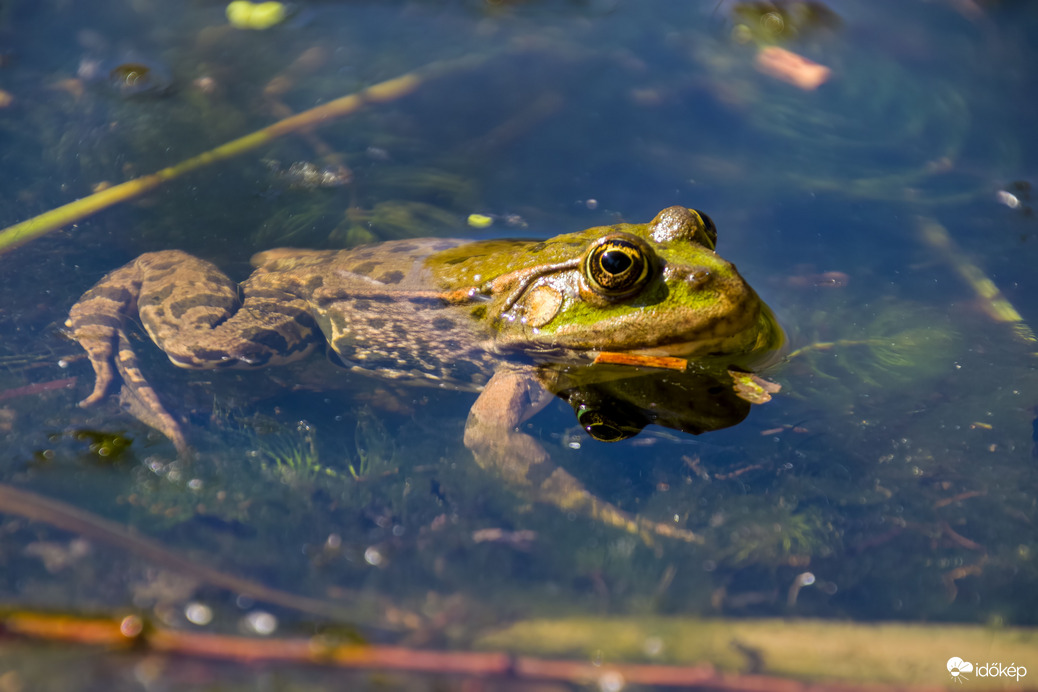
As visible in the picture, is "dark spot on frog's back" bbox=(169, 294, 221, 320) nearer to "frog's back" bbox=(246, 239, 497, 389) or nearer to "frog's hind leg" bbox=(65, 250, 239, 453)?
"frog's hind leg" bbox=(65, 250, 239, 453)

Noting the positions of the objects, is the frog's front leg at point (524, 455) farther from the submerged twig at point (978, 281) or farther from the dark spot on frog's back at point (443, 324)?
the submerged twig at point (978, 281)

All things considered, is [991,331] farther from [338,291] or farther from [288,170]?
[288,170]

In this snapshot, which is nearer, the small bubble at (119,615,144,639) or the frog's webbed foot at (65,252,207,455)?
the small bubble at (119,615,144,639)

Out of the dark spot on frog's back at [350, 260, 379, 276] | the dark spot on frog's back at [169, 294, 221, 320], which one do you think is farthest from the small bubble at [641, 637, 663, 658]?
the dark spot on frog's back at [169, 294, 221, 320]

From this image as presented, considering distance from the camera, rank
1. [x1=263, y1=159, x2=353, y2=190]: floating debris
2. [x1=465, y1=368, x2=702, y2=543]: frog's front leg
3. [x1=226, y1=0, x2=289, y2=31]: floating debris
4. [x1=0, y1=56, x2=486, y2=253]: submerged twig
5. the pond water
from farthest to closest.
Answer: [x1=226, y1=0, x2=289, y2=31]: floating debris → [x1=263, y1=159, x2=353, y2=190]: floating debris → [x1=0, y1=56, x2=486, y2=253]: submerged twig → [x1=465, y1=368, x2=702, y2=543]: frog's front leg → the pond water

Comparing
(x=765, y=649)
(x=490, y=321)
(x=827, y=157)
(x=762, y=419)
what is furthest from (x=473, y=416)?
(x=827, y=157)
